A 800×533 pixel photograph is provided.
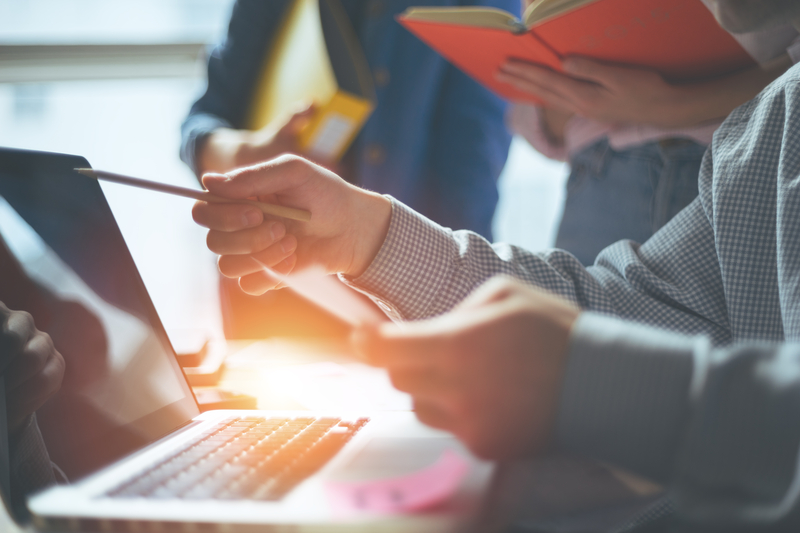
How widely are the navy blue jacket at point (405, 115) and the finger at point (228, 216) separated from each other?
66 centimetres

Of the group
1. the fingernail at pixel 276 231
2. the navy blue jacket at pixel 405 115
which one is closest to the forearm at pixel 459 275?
the fingernail at pixel 276 231

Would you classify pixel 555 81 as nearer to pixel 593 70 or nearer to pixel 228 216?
pixel 593 70

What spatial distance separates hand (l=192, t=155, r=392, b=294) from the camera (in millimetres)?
503

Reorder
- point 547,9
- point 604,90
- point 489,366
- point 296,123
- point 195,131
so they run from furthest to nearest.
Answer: point 195,131
point 296,123
point 604,90
point 547,9
point 489,366

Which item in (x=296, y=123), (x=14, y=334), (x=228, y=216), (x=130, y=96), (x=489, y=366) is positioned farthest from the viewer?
(x=130, y=96)

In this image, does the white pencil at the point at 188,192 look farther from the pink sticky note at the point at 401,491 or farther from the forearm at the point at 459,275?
the pink sticky note at the point at 401,491

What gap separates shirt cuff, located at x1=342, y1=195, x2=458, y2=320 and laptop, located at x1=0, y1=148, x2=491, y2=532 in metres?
0.14

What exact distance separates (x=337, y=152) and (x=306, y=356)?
419mm

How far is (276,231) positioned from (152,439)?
8.6 inches

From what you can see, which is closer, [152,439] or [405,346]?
[405,346]

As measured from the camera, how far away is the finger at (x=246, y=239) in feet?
1.71

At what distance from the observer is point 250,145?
99cm

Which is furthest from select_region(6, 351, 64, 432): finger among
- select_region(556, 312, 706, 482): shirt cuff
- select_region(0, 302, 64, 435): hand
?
select_region(556, 312, 706, 482): shirt cuff

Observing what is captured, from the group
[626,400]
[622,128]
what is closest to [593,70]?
[622,128]
